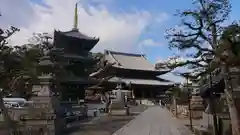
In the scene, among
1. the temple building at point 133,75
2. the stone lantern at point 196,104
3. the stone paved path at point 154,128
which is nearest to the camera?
the stone paved path at point 154,128

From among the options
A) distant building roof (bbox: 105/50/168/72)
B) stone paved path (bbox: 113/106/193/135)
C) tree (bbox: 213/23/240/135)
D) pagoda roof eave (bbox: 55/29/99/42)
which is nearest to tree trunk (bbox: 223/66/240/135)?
tree (bbox: 213/23/240/135)

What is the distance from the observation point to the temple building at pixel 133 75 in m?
53.3

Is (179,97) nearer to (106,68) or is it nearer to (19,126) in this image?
(19,126)

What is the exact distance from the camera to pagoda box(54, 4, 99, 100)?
1604 inches

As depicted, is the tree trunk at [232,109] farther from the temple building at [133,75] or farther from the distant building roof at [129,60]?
the distant building roof at [129,60]

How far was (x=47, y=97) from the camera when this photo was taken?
1325 centimetres

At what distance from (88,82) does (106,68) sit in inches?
347

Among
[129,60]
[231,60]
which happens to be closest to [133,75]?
[129,60]

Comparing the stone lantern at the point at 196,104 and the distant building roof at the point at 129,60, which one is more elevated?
the distant building roof at the point at 129,60

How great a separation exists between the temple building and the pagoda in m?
4.25

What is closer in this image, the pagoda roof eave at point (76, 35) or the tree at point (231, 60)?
the tree at point (231, 60)

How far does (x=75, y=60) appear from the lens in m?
44.5

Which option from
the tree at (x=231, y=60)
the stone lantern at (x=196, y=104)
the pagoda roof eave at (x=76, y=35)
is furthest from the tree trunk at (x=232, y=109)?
the pagoda roof eave at (x=76, y=35)

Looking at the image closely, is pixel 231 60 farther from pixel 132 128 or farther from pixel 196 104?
pixel 196 104
